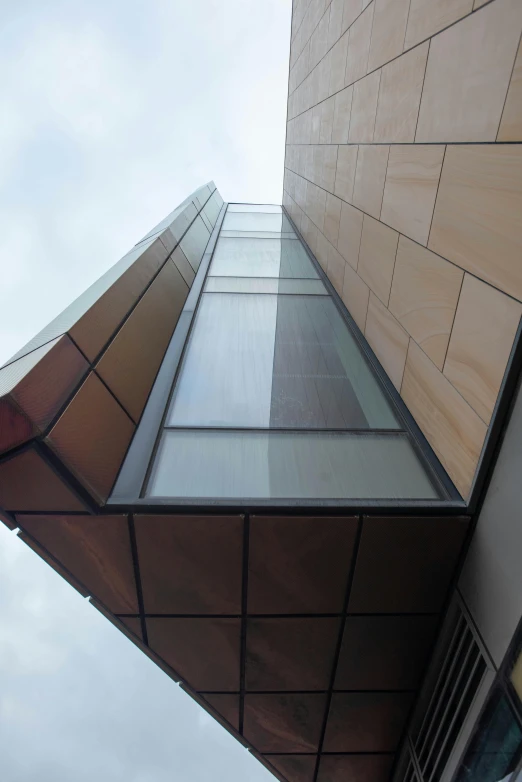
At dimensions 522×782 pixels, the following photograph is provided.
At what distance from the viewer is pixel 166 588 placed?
552 centimetres

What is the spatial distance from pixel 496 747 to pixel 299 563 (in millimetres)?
2559

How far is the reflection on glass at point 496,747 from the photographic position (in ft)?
15.3

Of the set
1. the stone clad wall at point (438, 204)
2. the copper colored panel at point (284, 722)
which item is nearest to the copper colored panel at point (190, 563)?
the copper colored panel at point (284, 722)

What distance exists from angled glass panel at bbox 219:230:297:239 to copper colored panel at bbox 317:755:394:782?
14.0 m

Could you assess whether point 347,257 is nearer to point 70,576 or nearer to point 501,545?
point 501,545

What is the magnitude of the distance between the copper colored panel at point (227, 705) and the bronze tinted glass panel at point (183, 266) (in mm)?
7655

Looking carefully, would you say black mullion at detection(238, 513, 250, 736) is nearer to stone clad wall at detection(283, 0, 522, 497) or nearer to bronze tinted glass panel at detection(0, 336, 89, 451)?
bronze tinted glass panel at detection(0, 336, 89, 451)

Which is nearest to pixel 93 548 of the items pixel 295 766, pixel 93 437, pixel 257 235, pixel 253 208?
pixel 93 437

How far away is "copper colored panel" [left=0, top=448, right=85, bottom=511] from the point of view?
4398mm

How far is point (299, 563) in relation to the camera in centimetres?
525

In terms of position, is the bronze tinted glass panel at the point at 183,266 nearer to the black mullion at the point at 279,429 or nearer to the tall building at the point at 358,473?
the tall building at the point at 358,473

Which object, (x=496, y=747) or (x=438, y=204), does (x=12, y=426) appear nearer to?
(x=438, y=204)

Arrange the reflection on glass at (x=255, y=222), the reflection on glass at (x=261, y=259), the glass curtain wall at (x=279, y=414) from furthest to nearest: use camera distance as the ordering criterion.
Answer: the reflection on glass at (x=255, y=222) < the reflection on glass at (x=261, y=259) < the glass curtain wall at (x=279, y=414)

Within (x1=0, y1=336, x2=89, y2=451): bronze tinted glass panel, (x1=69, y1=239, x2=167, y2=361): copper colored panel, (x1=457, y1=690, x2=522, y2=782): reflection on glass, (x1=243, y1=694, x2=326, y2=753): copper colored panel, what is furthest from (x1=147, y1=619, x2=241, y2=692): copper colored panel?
(x1=69, y1=239, x2=167, y2=361): copper colored panel
